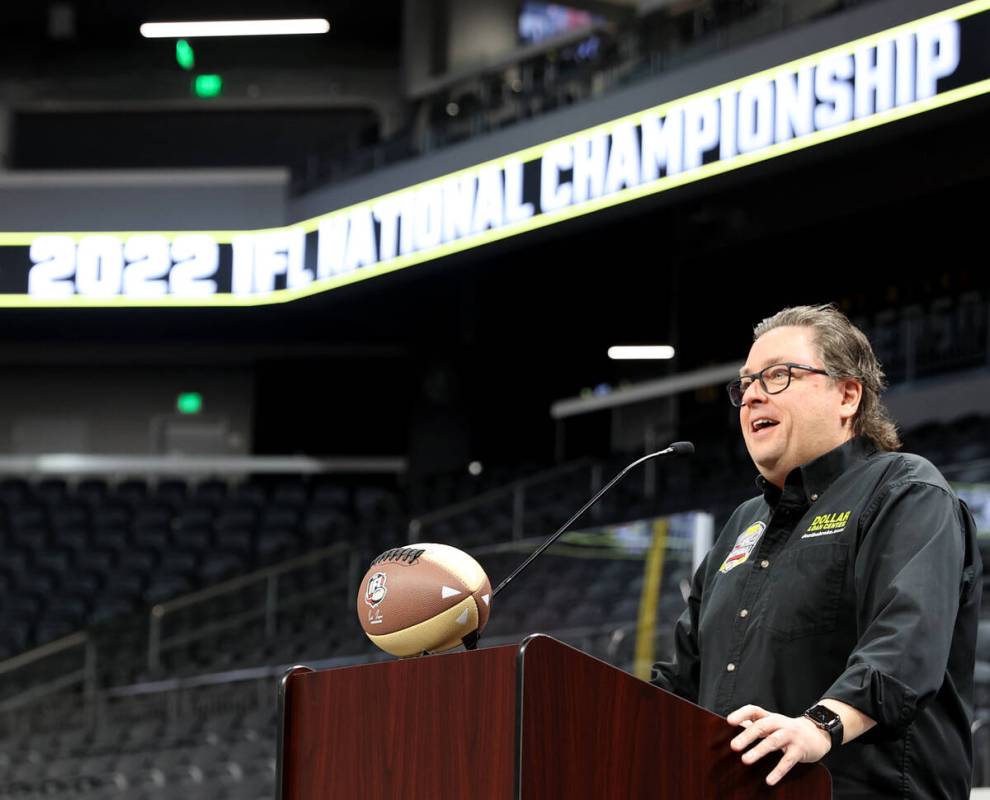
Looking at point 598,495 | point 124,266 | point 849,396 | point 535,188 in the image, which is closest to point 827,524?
point 849,396

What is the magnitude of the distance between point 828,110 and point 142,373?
11216 mm

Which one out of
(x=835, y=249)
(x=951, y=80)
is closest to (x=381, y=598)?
(x=951, y=80)

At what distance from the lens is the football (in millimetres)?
2342

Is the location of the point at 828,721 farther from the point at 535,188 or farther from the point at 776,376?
the point at 535,188

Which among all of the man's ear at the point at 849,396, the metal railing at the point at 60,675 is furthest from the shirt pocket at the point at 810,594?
the metal railing at the point at 60,675

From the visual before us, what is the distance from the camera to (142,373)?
19250 millimetres

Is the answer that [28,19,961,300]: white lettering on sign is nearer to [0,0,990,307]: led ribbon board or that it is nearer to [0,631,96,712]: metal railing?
[0,0,990,307]: led ribbon board

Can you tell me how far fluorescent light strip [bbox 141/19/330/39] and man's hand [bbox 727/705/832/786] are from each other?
16.7m

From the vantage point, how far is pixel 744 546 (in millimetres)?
2670

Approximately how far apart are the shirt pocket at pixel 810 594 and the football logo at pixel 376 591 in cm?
60

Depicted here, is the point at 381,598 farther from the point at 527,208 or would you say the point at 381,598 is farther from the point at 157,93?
the point at 157,93

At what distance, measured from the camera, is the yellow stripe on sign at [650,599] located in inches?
254

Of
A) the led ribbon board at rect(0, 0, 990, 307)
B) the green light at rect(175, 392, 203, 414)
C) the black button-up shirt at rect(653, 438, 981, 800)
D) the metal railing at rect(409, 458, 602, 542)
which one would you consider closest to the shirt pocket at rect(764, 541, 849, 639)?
the black button-up shirt at rect(653, 438, 981, 800)

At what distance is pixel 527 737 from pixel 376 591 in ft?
1.75
